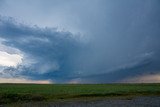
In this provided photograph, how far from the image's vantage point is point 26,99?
48719 mm

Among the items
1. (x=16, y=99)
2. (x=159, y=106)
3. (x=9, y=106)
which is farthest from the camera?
(x=16, y=99)

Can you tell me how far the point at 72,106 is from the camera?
126 feet

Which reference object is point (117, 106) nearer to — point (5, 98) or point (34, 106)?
point (34, 106)

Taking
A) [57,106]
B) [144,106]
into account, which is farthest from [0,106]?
[144,106]

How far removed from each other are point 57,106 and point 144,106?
39.4ft

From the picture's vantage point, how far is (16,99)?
1880 inches

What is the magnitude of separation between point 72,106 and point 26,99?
43.5ft

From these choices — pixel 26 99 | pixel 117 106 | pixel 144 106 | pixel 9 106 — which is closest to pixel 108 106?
pixel 117 106

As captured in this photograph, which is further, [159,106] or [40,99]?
[40,99]

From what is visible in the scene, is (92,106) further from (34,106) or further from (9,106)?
(9,106)

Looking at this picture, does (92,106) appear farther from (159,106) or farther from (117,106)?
(159,106)

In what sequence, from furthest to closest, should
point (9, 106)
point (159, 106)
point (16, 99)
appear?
point (16, 99), point (9, 106), point (159, 106)

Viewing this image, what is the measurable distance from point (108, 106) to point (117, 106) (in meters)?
1.23

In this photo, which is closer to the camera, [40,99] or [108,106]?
[108,106]
